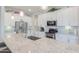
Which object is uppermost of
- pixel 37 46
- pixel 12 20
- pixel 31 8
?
pixel 31 8

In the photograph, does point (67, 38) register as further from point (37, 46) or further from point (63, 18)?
point (37, 46)

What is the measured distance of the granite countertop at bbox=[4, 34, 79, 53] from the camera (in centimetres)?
168

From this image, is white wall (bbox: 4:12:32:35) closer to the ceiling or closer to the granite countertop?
the ceiling

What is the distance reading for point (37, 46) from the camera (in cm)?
170

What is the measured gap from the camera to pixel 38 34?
68.3 inches

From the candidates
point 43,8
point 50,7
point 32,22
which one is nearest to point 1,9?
point 32,22

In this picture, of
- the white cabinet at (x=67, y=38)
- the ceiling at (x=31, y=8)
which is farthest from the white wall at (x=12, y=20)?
the white cabinet at (x=67, y=38)

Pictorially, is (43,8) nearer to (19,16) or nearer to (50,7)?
(50,7)

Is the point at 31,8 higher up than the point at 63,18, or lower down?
higher up

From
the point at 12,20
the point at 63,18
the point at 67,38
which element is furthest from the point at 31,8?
the point at 67,38

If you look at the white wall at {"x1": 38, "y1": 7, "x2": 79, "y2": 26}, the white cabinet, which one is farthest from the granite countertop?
the white wall at {"x1": 38, "y1": 7, "x2": 79, "y2": 26}

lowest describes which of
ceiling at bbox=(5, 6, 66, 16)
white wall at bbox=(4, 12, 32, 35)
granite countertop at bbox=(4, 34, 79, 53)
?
granite countertop at bbox=(4, 34, 79, 53)
